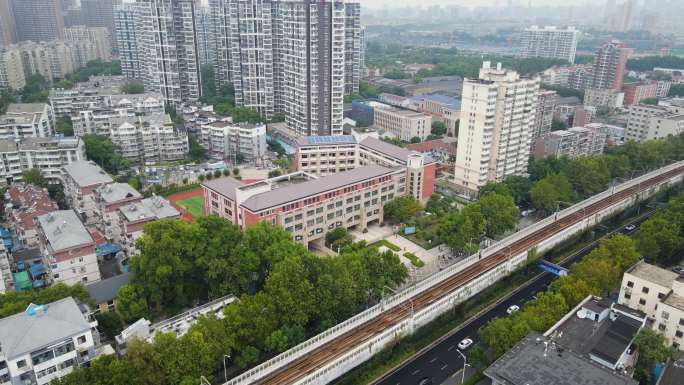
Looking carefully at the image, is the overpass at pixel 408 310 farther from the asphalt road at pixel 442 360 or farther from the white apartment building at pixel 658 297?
the white apartment building at pixel 658 297

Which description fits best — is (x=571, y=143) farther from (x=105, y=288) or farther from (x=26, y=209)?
(x=26, y=209)

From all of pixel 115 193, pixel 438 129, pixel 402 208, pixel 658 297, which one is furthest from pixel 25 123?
pixel 658 297

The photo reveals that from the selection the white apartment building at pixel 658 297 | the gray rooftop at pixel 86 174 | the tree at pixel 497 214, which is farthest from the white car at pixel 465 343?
the gray rooftop at pixel 86 174

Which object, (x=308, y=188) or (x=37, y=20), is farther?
(x=37, y=20)

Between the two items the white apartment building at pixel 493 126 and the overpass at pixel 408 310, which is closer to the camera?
the overpass at pixel 408 310

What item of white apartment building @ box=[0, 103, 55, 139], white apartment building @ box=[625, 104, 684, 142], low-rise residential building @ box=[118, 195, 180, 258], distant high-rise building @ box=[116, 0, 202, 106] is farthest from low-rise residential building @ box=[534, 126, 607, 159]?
white apartment building @ box=[0, 103, 55, 139]

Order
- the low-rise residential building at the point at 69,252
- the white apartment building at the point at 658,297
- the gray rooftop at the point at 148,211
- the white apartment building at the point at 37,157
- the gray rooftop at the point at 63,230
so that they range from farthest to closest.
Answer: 1. the white apartment building at the point at 37,157
2. the gray rooftop at the point at 148,211
3. the gray rooftop at the point at 63,230
4. the low-rise residential building at the point at 69,252
5. the white apartment building at the point at 658,297

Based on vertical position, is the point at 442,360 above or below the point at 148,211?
below
